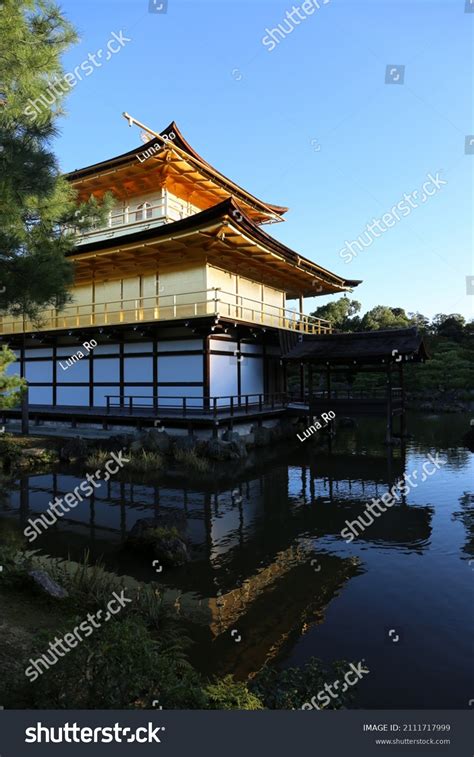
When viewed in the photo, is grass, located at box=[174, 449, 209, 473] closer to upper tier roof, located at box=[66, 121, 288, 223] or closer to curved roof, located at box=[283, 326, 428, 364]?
curved roof, located at box=[283, 326, 428, 364]

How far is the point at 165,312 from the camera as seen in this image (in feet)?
68.6

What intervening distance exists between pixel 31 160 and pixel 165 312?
13.5 meters

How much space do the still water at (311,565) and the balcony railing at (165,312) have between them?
7835 millimetres

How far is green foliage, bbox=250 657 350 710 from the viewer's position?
14.0 feet

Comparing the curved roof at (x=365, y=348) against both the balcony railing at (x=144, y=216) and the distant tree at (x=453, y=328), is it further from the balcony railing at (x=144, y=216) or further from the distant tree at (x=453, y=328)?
the distant tree at (x=453, y=328)

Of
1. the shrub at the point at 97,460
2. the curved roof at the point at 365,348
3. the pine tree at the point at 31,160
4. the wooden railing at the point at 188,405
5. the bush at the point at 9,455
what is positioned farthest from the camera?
the wooden railing at the point at 188,405

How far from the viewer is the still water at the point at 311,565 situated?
5254 millimetres

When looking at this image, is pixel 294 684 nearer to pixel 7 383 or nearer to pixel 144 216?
pixel 7 383

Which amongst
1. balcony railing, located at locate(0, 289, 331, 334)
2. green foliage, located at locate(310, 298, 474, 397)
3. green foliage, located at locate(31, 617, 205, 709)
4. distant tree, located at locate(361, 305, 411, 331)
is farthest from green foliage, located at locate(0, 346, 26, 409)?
distant tree, located at locate(361, 305, 411, 331)

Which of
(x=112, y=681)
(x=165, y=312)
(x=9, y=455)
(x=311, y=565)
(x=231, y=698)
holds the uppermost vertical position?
(x=165, y=312)

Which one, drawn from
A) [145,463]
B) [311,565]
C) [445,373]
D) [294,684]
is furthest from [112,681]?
[445,373]

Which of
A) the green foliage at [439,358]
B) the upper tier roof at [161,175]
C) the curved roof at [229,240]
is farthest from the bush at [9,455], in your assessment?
the green foliage at [439,358]

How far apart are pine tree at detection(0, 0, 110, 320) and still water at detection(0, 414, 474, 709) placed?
5283 mm
